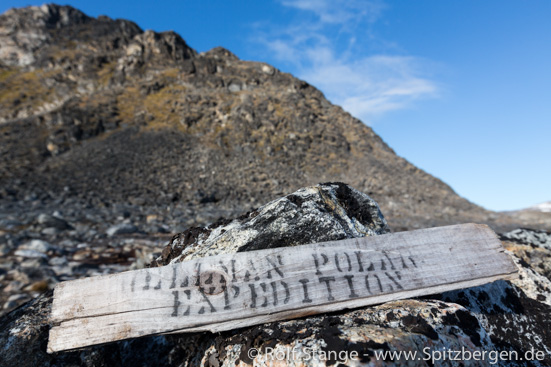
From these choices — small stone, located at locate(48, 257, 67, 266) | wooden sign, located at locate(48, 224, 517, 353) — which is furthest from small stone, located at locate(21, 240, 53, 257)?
wooden sign, located at locate(48, 224, 517, 353)

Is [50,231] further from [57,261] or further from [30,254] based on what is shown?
[57,261]

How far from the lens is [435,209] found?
854 inches

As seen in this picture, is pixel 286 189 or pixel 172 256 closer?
pixel 172 256

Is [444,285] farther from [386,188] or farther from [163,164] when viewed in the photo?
[386,188]

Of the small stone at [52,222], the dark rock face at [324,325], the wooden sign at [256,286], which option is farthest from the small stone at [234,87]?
the wooden sign at [256,286]

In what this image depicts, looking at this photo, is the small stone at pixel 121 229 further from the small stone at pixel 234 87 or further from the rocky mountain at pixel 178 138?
the small stone at pixel 234 87

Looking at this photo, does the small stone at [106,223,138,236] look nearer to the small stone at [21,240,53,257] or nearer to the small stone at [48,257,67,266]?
the small stone at [21,240,53,257]

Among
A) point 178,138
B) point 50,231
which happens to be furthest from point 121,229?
point 178,138

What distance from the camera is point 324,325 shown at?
2.02m

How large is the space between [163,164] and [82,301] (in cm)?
1820

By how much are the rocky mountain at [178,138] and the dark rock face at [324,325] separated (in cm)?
980

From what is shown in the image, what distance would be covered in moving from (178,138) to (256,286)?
69.2 ft

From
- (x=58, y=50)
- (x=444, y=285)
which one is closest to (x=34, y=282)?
(x=444, y=285)

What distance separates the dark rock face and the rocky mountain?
9.80 metres
